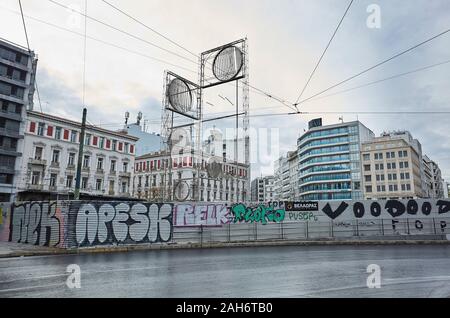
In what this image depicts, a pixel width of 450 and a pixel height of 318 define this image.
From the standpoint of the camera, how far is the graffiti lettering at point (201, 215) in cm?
2042

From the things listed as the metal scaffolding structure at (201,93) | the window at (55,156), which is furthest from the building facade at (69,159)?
the metal scaffolding structure at (201,93)

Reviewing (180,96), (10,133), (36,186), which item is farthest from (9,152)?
(180,96)

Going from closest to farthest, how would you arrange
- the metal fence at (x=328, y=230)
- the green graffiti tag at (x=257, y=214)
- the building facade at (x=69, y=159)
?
the metal fence at (x=328, y=230)
the green graffiti tag at (x=257, y=214)
the building facade at (x=69, y=159)

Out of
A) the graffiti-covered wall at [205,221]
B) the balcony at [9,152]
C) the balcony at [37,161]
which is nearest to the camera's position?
the graffiti-covered wall at [205,221]

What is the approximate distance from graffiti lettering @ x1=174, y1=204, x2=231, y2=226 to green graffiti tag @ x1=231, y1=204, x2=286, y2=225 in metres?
0.66

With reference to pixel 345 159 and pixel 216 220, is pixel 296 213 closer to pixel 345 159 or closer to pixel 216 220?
pixel 216 220

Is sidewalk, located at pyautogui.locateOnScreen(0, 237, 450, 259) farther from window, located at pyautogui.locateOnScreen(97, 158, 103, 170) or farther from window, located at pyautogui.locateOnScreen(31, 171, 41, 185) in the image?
window, located at pyautogui.locateOnScreen(97, 158, 103, 170)

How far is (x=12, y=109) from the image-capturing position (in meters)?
49.9

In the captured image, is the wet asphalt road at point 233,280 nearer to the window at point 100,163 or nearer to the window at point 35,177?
the window at point 35,177

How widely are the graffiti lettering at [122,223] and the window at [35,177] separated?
3560 centimetres

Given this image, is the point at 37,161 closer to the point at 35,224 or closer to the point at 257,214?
the point at 35,224

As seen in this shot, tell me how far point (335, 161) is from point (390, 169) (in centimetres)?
1422

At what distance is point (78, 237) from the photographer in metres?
16.7
